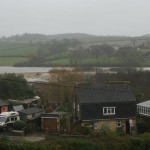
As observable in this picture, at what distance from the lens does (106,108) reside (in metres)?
31.9

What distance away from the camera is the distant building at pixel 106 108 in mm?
31562

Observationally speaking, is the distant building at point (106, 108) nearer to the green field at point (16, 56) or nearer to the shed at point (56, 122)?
the shed at point (56, 122)

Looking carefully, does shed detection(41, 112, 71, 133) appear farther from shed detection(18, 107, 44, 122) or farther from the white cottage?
the white cottage

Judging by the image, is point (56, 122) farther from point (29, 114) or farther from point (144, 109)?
point (144, 109)

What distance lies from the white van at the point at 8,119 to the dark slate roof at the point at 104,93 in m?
5.84

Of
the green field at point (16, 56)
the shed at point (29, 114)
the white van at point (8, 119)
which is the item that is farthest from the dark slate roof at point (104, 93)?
the green field at point (16, 56)

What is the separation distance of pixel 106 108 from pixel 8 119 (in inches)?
331

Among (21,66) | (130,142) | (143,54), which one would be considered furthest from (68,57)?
(130,142)

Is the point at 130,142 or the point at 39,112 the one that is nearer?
the point at 130,142

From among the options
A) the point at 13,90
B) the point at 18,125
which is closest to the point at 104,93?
the point at 18,125

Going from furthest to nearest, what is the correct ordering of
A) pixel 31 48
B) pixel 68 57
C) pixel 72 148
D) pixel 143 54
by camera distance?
pixel 31 48
pixel 68 57
pixel 143 54
pixel 72 148

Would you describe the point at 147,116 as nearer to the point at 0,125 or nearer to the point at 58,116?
the point at 58,116

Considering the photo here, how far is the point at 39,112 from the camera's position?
34.3 metres

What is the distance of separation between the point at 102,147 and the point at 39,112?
14.1 meters
